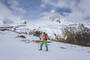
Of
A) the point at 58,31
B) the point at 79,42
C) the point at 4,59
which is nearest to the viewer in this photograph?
the point at 4,59

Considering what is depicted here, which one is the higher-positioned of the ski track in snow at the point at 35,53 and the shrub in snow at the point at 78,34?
the shrub in snow at the point at 78,34

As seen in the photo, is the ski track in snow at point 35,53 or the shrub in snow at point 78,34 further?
the shrub in snow at point 78,34

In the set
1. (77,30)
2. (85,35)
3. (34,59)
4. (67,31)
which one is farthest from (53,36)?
(34,59)

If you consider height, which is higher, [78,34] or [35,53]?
[78,34]

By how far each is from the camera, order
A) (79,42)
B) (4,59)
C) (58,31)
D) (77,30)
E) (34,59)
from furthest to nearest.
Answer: (58,31), (77,30), (79,42), (34,59), (4,59)

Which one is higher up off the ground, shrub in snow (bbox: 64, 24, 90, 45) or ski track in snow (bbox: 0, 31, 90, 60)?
shrub in snow (bbox: 64, 24, 90, 45)

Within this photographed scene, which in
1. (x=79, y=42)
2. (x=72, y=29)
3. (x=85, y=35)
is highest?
(x=72, y=29)

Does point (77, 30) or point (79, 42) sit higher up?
point (77, 30)

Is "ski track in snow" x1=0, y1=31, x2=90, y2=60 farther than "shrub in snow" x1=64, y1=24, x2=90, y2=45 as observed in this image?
No

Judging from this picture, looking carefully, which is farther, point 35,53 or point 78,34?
point 78,34

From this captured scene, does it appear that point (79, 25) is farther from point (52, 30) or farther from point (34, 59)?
point (34, 59)

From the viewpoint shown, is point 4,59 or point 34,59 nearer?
point 4,59

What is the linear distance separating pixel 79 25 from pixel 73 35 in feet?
8.11

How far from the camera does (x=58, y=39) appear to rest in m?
17.5
